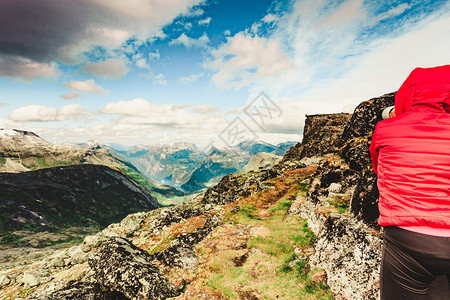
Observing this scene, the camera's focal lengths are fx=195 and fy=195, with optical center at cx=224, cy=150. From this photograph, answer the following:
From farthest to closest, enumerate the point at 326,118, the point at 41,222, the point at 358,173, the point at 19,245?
the point at 41,222 → the point at 19,245 → the point at 326,118 → the point at 358,173

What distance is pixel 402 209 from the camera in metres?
3.06

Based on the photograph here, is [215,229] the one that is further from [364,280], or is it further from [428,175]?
[428,175]

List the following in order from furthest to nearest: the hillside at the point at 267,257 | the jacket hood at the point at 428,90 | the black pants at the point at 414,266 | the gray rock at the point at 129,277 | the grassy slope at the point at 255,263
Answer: the gray rock at the point at 129,277
the grassy slope at the point at 255,263
the hillside at the point at 267,257
the jacket hood at the point at 428,90
the black pants at the point at 414,266

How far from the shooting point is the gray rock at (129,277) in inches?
409

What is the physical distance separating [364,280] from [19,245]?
8483 inches

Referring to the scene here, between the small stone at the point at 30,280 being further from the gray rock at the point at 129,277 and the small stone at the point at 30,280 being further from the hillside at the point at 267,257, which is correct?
the gray rock at the point at 129,277

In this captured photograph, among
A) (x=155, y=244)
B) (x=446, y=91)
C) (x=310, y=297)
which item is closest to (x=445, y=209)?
(x=446, y=91)

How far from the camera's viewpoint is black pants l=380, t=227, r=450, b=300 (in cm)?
276

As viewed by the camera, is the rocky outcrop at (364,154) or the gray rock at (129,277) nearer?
the rocky outcrop at (364,154)

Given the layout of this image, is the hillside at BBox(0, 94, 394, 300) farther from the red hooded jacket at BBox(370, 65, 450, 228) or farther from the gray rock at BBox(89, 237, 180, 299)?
the red hooded jacket at BBox(370, 65, 450, 228)

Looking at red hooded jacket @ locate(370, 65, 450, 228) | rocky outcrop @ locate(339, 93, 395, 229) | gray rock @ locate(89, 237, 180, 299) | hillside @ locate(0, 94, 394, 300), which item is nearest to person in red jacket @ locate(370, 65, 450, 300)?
red hooded jacket @ locate(370, 65, 450, 228)

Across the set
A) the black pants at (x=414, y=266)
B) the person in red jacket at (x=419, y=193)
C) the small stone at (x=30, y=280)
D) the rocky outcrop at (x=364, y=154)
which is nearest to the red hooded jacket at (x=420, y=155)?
the person in red jacket at (x=419, y=193)

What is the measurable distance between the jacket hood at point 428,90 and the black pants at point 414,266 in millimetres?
1960

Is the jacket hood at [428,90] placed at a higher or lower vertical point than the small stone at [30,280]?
higher
